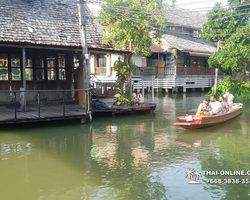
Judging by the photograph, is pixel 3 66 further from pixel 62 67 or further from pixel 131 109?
pixel 131 109

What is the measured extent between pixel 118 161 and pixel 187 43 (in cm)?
2800

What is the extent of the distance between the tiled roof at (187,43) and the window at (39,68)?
18308 mm

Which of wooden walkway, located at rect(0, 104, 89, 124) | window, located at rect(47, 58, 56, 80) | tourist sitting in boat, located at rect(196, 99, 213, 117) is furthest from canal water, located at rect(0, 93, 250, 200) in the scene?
window, located at rect(47, 58, 56, 80)

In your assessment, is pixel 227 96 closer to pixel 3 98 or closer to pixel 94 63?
pixel 3 98

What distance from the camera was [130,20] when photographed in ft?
52.5

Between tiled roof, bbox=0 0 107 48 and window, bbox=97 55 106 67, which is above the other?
tiled roof, bbox=0 0 107 48

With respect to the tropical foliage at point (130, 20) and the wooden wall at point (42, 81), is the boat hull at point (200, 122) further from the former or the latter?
the wooden wall at point (42, 81)

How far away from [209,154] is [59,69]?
1030 centimetres

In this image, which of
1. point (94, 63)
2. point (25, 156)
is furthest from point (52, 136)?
point (94, 63)

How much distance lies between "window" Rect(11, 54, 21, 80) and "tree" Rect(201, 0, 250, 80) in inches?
580

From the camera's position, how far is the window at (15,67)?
15.1 meters

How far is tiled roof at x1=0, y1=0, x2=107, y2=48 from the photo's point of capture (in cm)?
1311

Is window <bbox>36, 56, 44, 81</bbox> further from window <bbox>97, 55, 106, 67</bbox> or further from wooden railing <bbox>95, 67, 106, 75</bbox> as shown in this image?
window <bbox>97, 55, 106, 67</bbox>

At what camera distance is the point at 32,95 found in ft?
51.2
